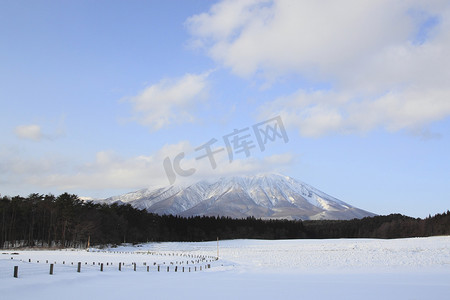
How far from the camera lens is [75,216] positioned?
84312 mm

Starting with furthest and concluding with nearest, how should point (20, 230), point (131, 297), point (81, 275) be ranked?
point (20, 230) < point (81, 275) < point (131, 297)

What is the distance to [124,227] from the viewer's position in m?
103

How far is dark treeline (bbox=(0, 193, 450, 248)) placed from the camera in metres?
80.1

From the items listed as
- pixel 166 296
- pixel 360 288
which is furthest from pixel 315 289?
pixel 166 296

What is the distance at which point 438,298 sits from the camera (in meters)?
18.3

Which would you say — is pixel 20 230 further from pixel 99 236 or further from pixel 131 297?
pixel 131 297

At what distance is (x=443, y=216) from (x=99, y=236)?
108m

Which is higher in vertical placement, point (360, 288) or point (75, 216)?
point (75, 216)

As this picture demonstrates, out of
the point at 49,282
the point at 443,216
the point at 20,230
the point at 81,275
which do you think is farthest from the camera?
the point at 443,216

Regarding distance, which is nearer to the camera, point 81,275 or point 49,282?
point 49,282

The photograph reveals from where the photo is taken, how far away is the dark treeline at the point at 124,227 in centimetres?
8006

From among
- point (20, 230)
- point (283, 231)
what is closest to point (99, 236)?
point (20, 230)

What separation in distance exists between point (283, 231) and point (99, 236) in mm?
91755

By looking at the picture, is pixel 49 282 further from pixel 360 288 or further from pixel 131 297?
pixel 360 288
